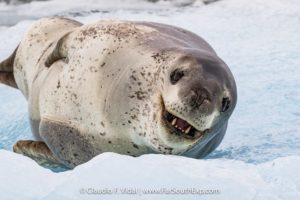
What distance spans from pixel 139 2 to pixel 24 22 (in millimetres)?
2527

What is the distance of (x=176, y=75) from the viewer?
11.9 feet

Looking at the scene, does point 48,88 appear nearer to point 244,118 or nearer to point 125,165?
point 125,165

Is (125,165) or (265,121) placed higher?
(125,165)

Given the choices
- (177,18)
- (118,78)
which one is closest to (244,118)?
(118,78)

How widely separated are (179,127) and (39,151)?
4.62 feet

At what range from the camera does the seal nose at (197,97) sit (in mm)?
3459

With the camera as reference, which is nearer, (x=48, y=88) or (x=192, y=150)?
(x=192, y=150)

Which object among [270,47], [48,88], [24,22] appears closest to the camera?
[48,88]

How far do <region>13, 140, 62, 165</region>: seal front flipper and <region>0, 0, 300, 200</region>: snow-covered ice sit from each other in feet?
2.42

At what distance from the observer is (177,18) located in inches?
412

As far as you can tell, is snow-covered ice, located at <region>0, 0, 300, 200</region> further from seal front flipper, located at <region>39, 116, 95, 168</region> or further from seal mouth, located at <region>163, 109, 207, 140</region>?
seal front flipper, located at <region>39, 116, 95, 168</region>

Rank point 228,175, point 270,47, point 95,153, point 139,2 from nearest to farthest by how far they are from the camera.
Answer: point 228,175, point 95,153, point 270,47, point 139,2

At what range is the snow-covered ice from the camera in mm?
3318

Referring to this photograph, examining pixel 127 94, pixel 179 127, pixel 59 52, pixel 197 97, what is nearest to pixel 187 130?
pixel 179 127
